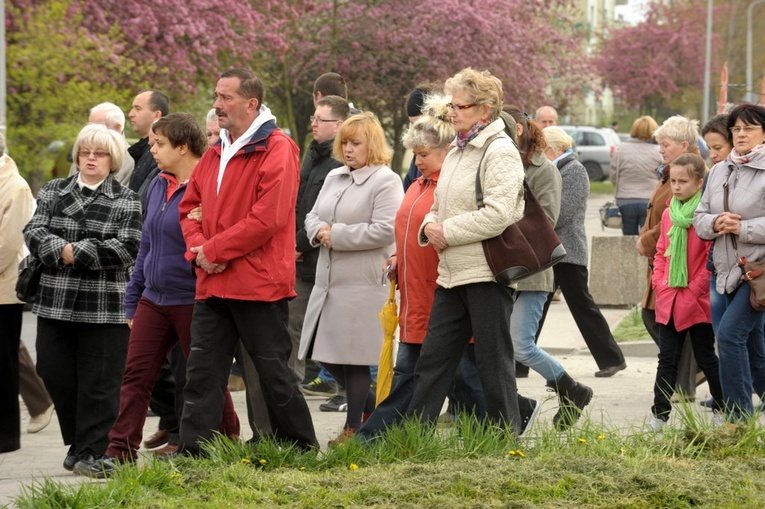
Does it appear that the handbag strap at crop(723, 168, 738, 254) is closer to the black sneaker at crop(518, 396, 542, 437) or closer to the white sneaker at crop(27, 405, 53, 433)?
the black sneaker at crop(518, 396, 542, 437)

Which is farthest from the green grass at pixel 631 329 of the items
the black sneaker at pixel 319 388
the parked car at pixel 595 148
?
the parked car at pixel 595 148

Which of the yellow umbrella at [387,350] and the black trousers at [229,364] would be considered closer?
the black trousers at [229,364]

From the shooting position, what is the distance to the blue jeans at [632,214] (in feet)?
53.3

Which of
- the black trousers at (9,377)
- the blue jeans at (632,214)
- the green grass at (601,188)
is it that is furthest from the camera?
the green grass at (601,188)

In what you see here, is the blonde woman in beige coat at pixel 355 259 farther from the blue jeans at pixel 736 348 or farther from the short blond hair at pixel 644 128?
the short blond hair at pixel 644 128

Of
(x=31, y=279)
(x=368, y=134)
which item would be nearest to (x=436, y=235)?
(x=368, y=134)

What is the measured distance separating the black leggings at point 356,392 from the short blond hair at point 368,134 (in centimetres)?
119

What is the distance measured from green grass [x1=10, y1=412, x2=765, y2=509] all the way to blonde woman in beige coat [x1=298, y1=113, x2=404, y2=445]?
Answer: 4.73ft

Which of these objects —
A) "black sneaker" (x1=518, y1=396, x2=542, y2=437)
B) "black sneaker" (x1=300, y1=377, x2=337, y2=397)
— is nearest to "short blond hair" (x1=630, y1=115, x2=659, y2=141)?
"black sneaker" (x1=300, y1=377, x2=337, y2=397)

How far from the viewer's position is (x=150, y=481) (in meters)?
5.69

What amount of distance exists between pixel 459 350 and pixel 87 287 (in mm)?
1916

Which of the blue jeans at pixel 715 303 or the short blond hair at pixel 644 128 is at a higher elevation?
the short blond hair at pixel 644 128

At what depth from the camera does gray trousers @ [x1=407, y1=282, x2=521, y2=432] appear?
260 inches

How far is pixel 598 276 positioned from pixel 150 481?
978 cm
